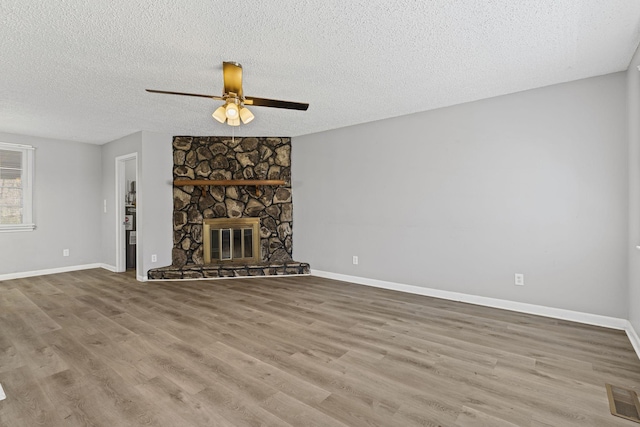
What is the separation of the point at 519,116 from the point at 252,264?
4135 mm

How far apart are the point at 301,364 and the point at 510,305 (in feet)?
8.05

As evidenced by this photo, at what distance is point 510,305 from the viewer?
3.41m

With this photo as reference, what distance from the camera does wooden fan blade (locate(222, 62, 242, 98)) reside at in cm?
260

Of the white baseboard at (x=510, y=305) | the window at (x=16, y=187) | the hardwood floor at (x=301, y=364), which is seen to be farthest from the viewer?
the window at (x=16, y=187)

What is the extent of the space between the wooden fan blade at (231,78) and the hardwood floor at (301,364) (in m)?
2.07

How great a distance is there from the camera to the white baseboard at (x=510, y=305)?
2928mm

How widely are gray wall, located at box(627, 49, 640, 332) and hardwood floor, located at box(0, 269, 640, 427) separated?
1.24 ft

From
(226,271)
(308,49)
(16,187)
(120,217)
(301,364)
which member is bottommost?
(301,364)

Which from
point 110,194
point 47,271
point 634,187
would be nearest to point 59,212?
point 110,194

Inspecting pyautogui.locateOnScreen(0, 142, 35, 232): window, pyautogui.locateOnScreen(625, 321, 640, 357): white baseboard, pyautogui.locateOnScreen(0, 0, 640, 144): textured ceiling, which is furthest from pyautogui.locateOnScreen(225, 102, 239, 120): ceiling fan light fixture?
pyautogui.locateOnScreen(0, 142, 35, 232): window

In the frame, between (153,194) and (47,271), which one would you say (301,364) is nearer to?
(153,194)

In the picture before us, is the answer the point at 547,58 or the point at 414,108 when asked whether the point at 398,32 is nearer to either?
the point at 547,58

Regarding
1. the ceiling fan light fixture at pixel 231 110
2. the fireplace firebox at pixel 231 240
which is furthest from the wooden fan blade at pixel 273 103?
the fireplace firebox at pixel 231 240

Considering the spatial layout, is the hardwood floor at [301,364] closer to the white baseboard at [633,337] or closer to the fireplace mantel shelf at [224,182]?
the white baseboard at [633,337]
